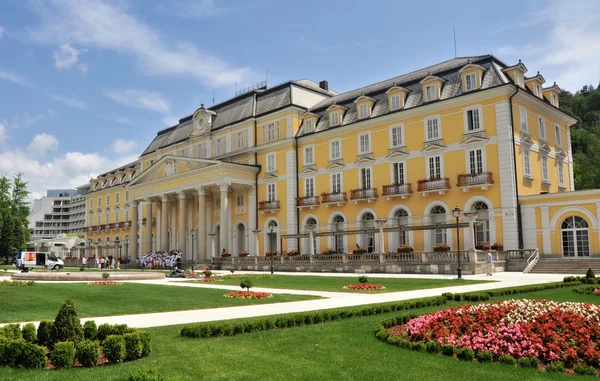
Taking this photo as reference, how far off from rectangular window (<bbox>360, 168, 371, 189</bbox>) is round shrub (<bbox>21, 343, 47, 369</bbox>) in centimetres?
3711

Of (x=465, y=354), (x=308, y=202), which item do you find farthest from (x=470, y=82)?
(x=465, y=354)

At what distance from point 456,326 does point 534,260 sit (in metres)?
26.1

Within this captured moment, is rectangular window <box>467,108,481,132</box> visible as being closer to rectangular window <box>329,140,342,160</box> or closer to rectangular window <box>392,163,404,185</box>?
rectangular window <box>392,163,404,185</box>

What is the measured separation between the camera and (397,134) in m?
41.6

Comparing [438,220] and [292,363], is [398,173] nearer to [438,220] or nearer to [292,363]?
[438,220]

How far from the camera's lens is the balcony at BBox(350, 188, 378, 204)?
42.0 meters

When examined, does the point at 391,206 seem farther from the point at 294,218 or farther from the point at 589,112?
the point at 589,112

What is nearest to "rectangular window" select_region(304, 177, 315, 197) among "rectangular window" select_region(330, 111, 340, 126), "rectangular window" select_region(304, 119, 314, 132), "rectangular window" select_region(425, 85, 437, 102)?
"rectangular window" select_region(304, 119, 314, 132)

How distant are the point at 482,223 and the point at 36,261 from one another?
44801 mm

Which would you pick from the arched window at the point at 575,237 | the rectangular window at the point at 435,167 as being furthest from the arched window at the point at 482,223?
the arched window at the point at 575,237

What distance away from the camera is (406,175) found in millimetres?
40500

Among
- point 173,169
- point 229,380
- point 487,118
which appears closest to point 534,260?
point 487,118

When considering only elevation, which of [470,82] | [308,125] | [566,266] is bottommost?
[566,266]

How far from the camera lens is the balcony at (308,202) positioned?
46.8 metres
